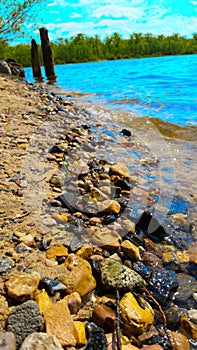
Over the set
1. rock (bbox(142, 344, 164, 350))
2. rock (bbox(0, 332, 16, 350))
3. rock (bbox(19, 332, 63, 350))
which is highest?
rock (bbox(0, 332, 16, 350))

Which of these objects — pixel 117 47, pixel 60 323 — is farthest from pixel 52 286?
pixel 117 47

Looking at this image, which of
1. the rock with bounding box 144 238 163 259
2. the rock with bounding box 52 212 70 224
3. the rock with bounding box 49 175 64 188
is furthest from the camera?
the rock with bounding box 49 175 64 188

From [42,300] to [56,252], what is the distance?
0.48 m

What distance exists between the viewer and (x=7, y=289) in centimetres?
160

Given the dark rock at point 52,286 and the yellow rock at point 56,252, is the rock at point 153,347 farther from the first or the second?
the yellow rock at point 56,252

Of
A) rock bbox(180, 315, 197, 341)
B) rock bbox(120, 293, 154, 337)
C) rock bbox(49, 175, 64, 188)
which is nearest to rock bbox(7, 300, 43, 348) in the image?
rock bbox(120, 293, 154, 337)

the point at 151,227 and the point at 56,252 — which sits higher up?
the point at 56,252

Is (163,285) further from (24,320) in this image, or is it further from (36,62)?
(36,62)

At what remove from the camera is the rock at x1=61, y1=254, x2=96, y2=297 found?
1771mm

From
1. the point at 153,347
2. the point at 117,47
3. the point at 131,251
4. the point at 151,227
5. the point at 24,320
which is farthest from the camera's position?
the point at 117,47

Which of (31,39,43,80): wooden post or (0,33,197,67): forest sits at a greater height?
(0,33,197,67): forest

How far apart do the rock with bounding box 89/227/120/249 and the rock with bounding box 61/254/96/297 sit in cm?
33

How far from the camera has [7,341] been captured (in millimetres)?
1306

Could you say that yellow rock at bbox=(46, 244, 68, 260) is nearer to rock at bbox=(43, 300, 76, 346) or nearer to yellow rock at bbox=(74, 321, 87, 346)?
rock at bbox=(43, 300, 76, 346)
